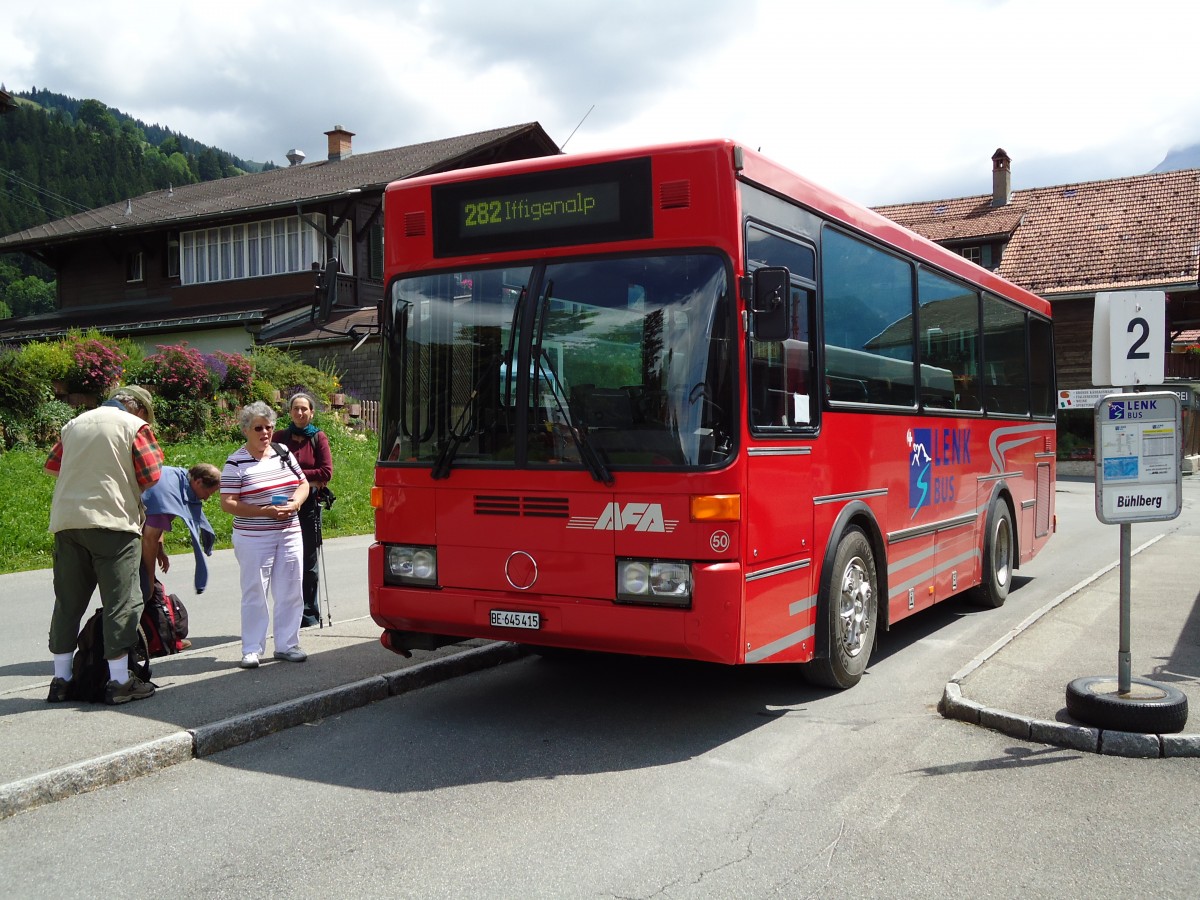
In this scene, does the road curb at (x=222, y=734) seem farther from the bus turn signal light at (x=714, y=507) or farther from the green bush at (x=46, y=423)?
the green bush at (x=46, y=423)

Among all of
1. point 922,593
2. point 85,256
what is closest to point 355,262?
point 85,256

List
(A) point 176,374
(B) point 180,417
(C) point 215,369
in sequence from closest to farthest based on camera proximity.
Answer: (B) point 180,417, (A) point 176,374, (C) point 215,369

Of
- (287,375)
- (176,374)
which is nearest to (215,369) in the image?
(176,374)

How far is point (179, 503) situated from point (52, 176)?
79.0 meters

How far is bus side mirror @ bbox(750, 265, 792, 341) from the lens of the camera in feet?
19.5

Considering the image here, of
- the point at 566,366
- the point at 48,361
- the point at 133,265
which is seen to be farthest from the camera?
the point at 133,265

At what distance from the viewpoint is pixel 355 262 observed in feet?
106

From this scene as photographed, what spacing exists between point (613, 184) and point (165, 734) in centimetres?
391

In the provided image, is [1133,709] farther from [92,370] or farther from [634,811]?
[92,370]

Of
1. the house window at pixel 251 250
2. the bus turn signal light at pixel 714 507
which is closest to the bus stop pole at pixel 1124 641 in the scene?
the bus turn signal light at pixel 714 507

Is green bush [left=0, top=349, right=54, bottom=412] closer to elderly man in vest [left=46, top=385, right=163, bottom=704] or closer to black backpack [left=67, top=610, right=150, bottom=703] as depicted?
elderly man in vest [left=46, top=385, right=163, bottom=704]

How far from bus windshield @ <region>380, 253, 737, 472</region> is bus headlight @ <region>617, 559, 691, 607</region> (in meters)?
0.53

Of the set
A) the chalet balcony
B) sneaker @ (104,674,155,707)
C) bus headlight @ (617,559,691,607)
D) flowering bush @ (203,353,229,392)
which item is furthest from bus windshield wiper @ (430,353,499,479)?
the chalet balcony

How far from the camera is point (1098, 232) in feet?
150
